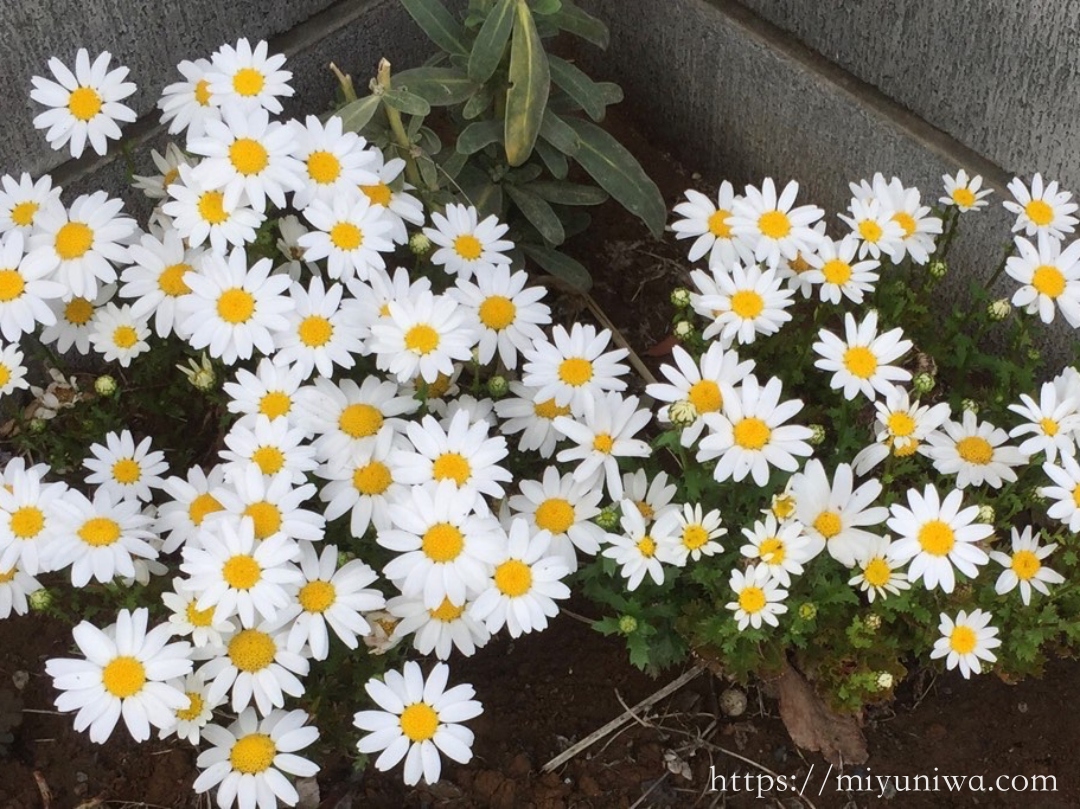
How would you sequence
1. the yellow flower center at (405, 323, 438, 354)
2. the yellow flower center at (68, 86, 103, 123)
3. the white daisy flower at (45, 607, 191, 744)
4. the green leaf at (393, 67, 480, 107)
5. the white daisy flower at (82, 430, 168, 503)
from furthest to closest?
the green leaf at (393, 67, 480, 107) → the yellow flower center at (68, 86, 103, 123) → the white daisy flower at (82, 430, 168, 503) → the yellow flower center at (405, 323, 438, 354) → the white daisy flower at (45, 607, 191, 744)

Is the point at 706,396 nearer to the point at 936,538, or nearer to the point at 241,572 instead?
the point at 936,538

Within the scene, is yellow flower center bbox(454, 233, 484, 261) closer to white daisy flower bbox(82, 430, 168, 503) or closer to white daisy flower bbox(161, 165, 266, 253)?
white daisy flower bbox(161, 165, 266, 253)

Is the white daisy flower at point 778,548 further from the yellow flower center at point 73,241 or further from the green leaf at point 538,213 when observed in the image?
the yellow flower center at point 73,241

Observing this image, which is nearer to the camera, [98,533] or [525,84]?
[98,533]

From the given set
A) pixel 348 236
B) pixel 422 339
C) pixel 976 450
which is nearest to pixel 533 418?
pixel 422 339

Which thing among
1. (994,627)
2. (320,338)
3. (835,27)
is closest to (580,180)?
(835,27)

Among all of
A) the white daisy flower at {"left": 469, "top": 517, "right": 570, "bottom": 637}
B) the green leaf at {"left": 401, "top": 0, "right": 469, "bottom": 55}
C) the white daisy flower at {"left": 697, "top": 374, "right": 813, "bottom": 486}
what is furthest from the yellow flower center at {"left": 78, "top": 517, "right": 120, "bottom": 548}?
the green leaf at {"left": 401, "top": 0, "right": 469, "bottom": 55}

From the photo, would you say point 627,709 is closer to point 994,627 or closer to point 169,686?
point 994,627
